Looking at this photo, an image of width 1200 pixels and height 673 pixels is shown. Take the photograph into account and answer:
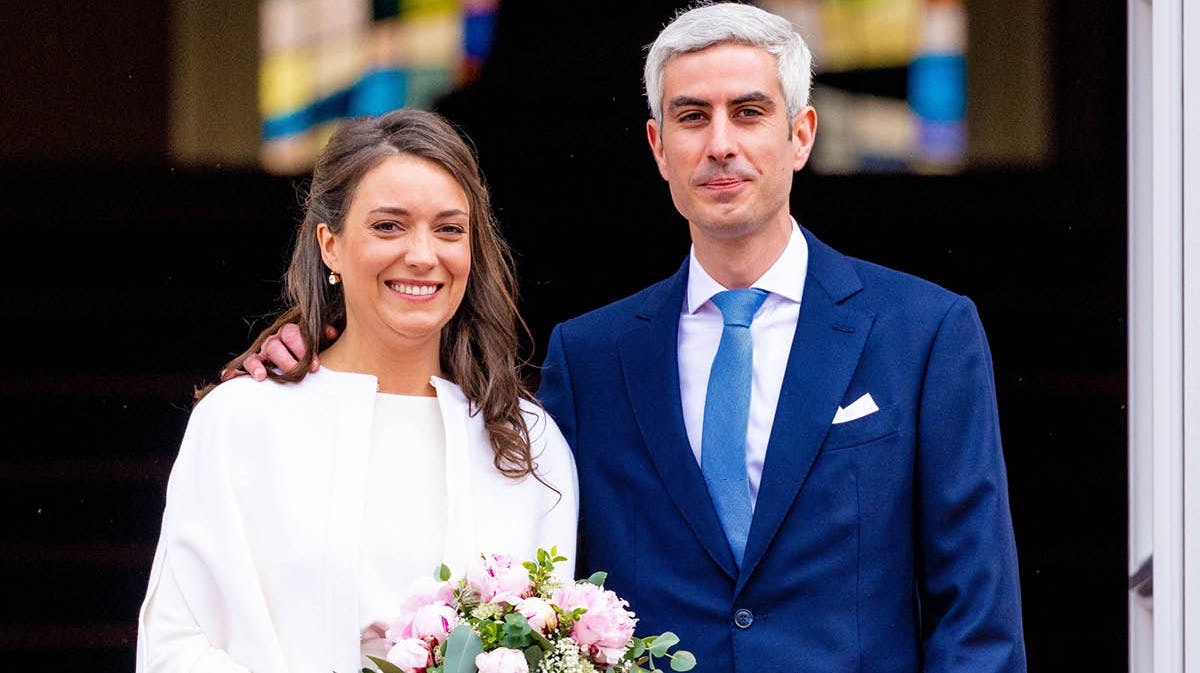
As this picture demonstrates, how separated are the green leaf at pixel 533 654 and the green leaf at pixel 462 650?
0.07 meters

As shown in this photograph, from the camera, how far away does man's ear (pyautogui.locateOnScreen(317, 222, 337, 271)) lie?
347cm

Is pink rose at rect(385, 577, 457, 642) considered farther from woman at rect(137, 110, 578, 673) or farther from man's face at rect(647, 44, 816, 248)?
man's face at rect(647, 44, 816, 248)

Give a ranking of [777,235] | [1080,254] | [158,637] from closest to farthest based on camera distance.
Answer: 1. [158,637]
2. [777,235]
3. [1080,254]

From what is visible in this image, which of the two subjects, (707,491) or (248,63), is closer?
(707,491)

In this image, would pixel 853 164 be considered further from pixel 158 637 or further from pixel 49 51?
pixel 158 637

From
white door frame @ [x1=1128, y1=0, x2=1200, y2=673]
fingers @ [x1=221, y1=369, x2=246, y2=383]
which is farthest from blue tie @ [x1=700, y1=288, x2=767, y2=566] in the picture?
white door frame @ [x1=1128, y1=0, x2=1200, y2=673]

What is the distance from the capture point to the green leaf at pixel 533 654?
9.81 feet

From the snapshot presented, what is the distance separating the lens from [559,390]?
3662 millimetres

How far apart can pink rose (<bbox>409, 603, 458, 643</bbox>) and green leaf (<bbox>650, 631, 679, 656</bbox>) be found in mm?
338

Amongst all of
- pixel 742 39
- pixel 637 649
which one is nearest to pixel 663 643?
pixel 637 649

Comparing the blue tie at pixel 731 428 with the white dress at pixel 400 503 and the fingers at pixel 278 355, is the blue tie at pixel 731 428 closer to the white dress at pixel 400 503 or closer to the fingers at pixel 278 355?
the white dress at pixel 400 503

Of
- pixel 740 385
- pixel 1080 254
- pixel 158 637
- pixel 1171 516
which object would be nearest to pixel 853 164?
pixel 1080 254

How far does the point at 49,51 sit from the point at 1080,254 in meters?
2.96

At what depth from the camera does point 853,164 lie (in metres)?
5.35
